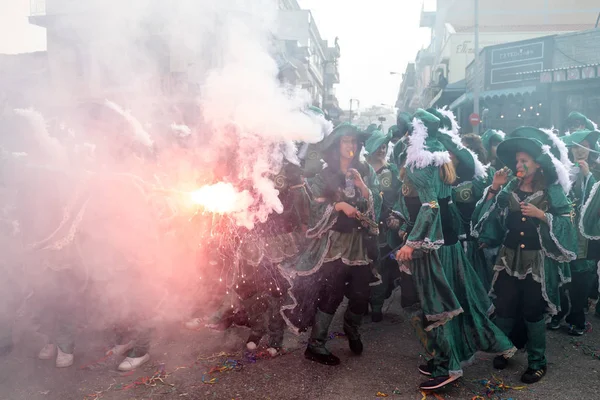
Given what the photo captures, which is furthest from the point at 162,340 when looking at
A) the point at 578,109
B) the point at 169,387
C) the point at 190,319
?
the point at 578,109

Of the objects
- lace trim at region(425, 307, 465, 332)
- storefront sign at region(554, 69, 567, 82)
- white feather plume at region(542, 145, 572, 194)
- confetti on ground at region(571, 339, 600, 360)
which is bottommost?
confetti on ground at region(571, 339, 600, 360)

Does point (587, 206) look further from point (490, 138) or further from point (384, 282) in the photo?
point (384, 282)

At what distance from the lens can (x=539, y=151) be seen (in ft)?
12.6

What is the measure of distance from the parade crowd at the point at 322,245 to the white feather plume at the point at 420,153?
1 centimetres

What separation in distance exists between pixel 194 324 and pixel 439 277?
8.61 feet

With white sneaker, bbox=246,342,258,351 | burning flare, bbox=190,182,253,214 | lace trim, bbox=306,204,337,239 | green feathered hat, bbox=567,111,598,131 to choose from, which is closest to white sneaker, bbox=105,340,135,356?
white sneaker, bbox=246,342,258,351

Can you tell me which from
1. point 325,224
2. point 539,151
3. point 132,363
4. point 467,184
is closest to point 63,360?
point 132,363

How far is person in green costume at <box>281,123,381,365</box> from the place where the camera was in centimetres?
414

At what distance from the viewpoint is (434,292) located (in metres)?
3.65

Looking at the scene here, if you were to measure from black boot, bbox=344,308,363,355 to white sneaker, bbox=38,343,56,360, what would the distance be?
2.65 meters

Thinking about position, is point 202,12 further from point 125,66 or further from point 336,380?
point 336,380

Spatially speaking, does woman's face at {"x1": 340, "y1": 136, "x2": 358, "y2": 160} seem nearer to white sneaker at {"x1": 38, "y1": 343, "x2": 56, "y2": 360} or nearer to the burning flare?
the burning flare

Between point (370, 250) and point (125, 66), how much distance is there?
4271mm

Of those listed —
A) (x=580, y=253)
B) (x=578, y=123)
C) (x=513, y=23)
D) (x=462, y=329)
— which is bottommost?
(x=462, y=329)
